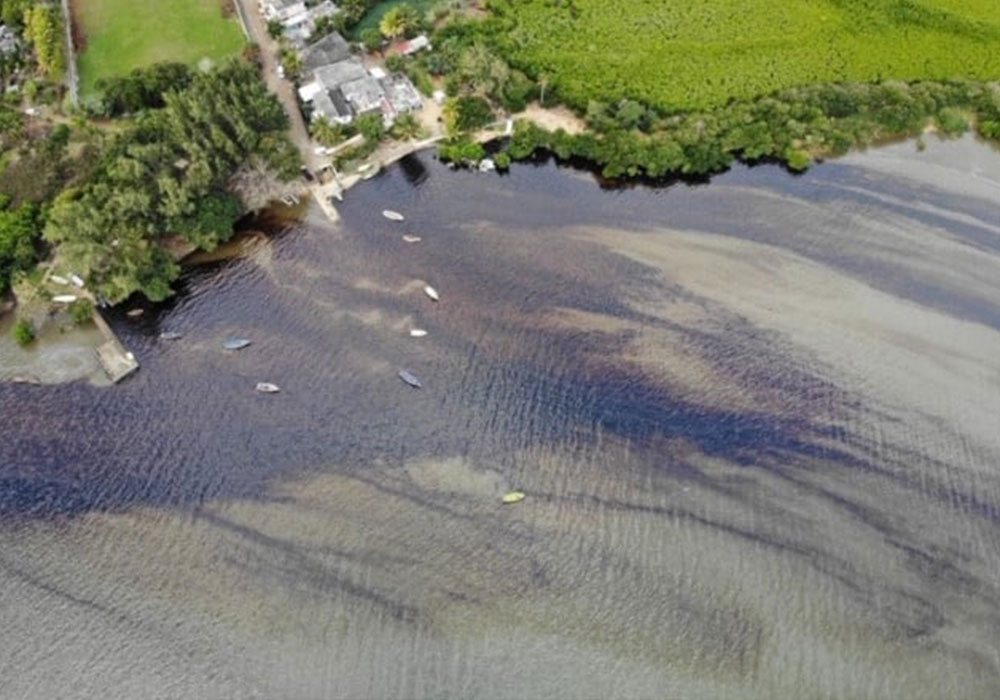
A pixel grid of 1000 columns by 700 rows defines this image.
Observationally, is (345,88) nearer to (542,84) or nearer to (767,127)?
(542,84)

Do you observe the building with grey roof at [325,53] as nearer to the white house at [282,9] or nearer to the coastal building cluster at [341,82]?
the coastal building cluster at [341,82]

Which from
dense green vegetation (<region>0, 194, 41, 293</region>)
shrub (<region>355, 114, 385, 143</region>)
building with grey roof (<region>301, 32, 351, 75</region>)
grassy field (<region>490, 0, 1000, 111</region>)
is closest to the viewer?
dense green vegetation (<region>0, 194, 41, 293</region>)

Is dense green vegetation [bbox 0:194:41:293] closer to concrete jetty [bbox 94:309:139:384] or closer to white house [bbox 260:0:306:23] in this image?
concrete jetty [bbox 94:309:139:384]

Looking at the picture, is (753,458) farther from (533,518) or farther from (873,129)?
(873,129)

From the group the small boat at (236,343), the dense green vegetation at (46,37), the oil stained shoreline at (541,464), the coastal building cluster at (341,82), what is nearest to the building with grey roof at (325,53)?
the coastal building cluster at (341,82)

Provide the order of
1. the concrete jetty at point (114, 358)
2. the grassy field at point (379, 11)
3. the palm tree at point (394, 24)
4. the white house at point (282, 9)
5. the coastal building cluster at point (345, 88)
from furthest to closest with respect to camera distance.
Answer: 1. the grassy field at point (379, 11)
2. the white house at point (282, 9)
3. the palm tree at point (394, 24)
4. the coastal building cluster at point (345, 88)
5. the concrete jetty at point (114, 358)

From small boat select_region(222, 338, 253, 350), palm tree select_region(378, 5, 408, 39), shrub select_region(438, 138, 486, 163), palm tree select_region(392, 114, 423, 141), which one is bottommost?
small boat select_region(222, 338, 253, 350)

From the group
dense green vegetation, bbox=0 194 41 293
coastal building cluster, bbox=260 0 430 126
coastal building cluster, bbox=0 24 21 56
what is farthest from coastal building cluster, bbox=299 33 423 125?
coastal building cluster, bbox=0 24 21 56
